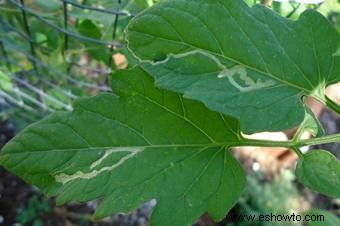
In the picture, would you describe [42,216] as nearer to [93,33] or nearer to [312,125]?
[93,33]

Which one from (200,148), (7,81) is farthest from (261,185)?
(200,148)

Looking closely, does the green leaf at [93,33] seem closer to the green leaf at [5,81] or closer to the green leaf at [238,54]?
the green leaf at [5,81]

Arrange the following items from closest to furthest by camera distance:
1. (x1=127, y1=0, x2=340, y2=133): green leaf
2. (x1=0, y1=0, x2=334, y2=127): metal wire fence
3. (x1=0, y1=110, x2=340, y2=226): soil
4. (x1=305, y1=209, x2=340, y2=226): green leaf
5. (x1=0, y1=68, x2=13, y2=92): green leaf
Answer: (x1=127, y1=0, x2=340, y2=133): green leaf, (x1=305, y1=209, x2=340, y2=226): green leaf, (x1=0, y1=0, x2=334, y2=127): metal wire fence, (x1=0, y1=68, x2=13, y2=92): green leaf, (x1=0, y1=110, x2=340, y2=226): soil

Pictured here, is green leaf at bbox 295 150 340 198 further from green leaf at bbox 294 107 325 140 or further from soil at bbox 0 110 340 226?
soil at bbox 0 110 340 226

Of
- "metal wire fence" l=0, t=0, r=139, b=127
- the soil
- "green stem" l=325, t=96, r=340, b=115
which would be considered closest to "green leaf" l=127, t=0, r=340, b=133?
"green stem" l=325, t=96, r=340, b=115

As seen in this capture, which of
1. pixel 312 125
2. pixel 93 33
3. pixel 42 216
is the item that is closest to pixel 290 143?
pixel 312 125

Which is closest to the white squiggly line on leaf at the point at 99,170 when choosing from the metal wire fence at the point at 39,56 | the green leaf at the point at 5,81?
the metal wire fence at the point at 39,56
